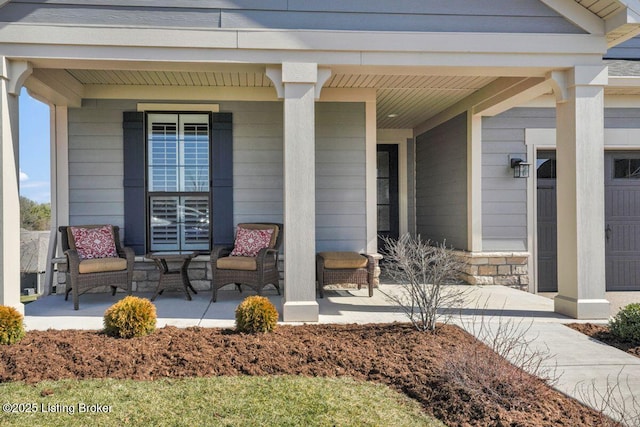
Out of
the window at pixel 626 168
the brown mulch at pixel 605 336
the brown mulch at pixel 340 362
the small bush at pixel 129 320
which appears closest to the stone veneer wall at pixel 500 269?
the window at pixel 626 168

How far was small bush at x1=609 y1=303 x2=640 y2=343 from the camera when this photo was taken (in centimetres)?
371

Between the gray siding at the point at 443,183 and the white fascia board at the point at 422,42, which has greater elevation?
the white fascia board at the point at 422,42

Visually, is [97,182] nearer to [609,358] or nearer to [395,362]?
[395,362]

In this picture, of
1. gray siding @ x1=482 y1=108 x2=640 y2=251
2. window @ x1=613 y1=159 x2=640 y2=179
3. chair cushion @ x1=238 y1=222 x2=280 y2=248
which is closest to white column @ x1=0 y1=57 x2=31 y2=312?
chair cushion @ x1=238 y1=222 x2=280 y2=248

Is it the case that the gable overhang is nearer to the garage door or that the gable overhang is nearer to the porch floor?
the garage door

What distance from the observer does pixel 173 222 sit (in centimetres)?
608

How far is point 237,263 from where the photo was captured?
5176mm

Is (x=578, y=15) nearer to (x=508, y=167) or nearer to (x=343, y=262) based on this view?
(x=508, y=167)

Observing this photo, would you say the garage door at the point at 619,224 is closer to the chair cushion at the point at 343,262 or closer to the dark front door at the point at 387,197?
the dark front door at the point at 387,197

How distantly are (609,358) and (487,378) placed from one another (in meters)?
1.46

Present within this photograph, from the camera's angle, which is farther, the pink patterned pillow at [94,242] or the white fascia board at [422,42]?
the pink patterned pillow at [94,242]

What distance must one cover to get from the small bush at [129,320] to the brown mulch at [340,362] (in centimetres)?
9

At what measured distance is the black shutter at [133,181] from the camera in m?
5.92

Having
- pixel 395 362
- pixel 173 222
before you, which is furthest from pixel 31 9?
pixel 395 362
